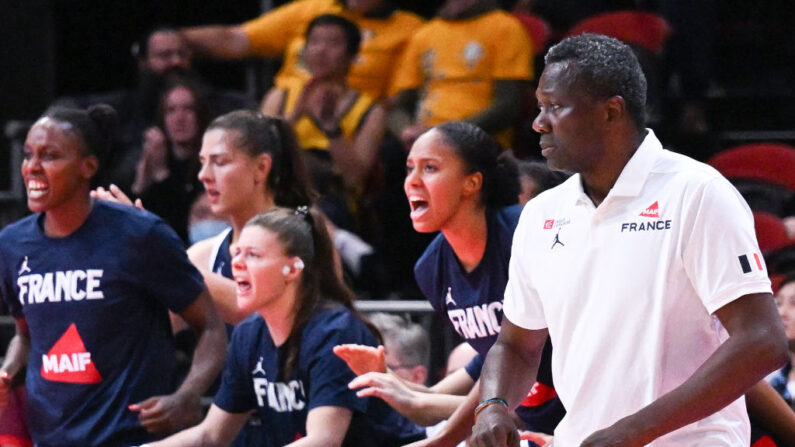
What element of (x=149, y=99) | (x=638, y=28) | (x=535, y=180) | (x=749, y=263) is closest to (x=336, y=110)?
(x=149, y=99)

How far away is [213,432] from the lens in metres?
4.53

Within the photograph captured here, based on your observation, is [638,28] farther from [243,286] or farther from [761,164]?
[243,286]

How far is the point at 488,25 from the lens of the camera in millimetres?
6895

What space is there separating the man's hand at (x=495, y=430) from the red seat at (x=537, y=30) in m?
4.15

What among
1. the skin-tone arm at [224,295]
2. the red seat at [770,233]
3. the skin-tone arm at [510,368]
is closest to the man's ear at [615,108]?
the skin-tone arm at [510,368]

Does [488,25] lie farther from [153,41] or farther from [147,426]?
[147,426]

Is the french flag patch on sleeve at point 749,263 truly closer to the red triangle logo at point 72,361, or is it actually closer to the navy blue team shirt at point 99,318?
the navy blue team shirt at point 99,318

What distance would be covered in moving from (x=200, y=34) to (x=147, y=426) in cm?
357

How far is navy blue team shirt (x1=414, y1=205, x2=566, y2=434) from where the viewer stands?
430 centimetres

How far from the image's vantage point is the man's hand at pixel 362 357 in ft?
13.3

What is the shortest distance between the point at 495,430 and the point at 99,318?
6.46 ft

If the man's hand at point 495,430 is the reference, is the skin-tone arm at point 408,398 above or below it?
below

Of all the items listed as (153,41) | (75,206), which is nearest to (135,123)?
(153,41)

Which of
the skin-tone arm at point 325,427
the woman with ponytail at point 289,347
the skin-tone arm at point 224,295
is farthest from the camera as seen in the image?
the skin-tone arm at point 224,295
